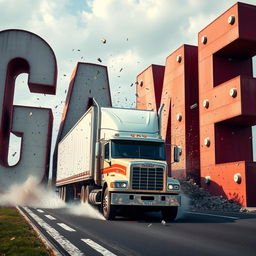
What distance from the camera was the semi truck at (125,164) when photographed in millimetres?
12062

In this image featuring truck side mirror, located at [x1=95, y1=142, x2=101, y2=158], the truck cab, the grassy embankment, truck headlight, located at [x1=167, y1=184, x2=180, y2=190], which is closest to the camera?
the grassy embankment

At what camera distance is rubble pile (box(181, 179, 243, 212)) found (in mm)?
22889

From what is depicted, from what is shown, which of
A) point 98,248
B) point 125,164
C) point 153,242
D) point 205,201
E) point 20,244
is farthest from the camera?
point 205,201

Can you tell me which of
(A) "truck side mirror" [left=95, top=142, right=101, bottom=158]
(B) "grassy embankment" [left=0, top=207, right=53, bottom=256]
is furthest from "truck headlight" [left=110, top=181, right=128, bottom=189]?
(B) "grassy embankment" [left=0, top=207, right=53, bottom=256]

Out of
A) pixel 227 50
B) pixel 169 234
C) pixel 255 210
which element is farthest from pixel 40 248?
pixel 227 50

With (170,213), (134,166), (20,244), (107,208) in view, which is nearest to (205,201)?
(170,213)

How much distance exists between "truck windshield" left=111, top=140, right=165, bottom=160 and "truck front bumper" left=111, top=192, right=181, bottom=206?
1521 millimetres

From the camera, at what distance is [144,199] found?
12.1m

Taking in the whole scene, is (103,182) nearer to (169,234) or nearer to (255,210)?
(169,234)

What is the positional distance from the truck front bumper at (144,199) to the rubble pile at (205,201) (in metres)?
10.8

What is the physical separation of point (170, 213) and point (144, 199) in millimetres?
1457

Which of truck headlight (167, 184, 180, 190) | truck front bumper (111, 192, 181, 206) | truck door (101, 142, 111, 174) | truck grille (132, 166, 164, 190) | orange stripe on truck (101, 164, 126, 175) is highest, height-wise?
truck door (101, 142, 111, 174)

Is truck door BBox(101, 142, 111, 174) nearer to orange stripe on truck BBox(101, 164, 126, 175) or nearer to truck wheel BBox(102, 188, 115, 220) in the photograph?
orange stripe on truck BBox(101, 164, 126, 175)

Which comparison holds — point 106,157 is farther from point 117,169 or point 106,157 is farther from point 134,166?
point 134,166
